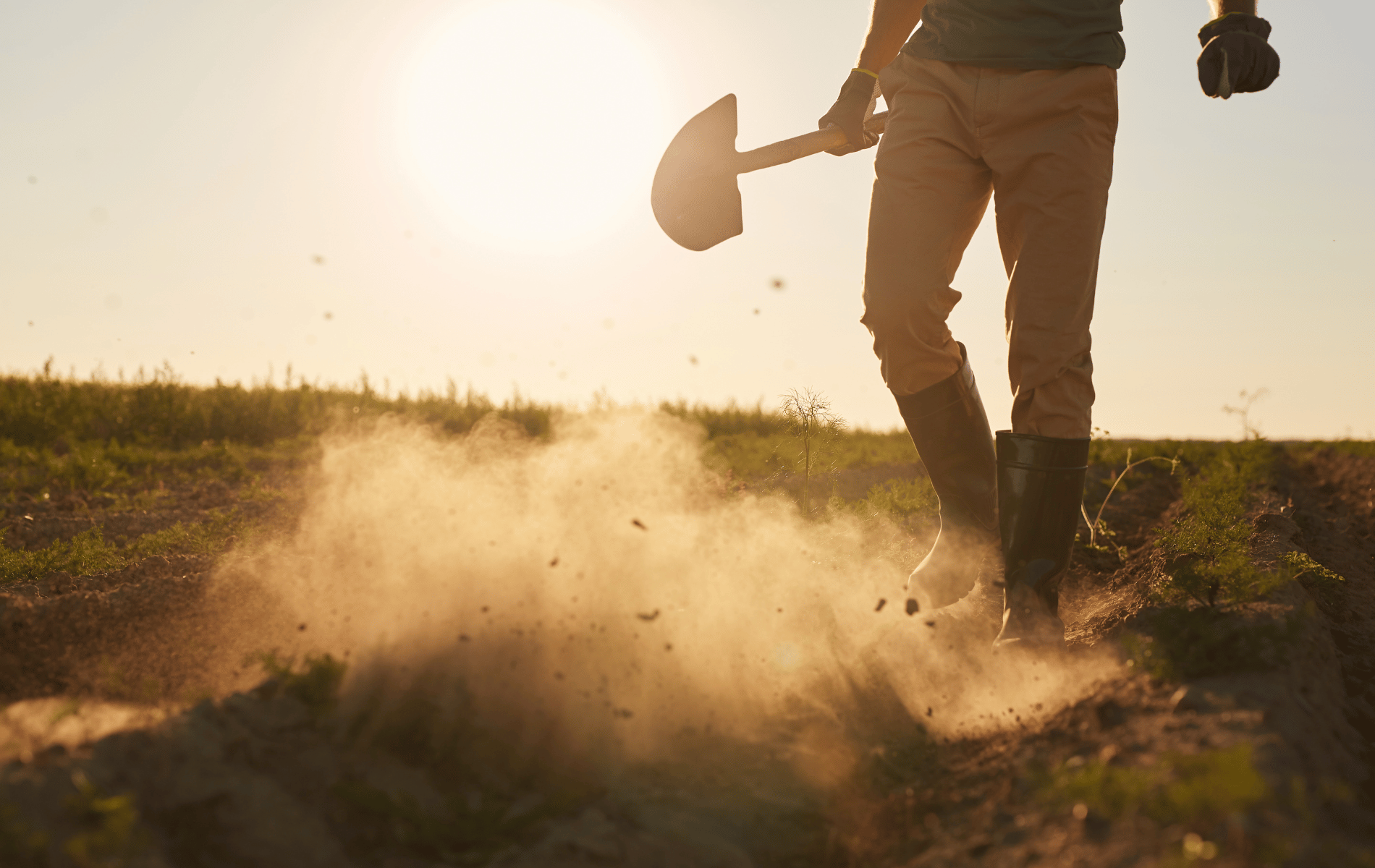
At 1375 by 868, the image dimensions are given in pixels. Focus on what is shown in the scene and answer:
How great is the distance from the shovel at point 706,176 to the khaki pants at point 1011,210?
2.21 feet

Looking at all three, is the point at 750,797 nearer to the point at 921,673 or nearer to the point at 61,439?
the point at 921,673

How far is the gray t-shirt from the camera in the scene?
87.8 inches

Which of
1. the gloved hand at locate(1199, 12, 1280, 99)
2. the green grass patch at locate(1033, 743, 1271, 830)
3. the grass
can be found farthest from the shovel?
the grass

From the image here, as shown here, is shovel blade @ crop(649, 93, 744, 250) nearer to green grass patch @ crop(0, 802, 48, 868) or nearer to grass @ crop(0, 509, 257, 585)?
grass @ crop(0, 509, 257, 585)

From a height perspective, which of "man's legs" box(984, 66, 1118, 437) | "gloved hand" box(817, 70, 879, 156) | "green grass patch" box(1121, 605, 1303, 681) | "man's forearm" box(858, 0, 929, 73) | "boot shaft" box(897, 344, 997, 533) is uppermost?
"man's forearm" box(858, 0, 929, 73)

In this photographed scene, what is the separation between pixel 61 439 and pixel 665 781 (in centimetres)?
715

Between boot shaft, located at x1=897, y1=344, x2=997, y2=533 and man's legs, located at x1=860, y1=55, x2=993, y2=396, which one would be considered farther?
boot shaft, located at x1=897, y1=344, x2=997, y2=533

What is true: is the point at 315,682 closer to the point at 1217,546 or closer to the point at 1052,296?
the point at 1052,296

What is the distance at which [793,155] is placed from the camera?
2.98 meters

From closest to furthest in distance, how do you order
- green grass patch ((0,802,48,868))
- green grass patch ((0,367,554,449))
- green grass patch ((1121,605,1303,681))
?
green grass patch ((0,802,48,868))
green grass patch ((1121,605,1303,681))
green grass patch ((0,367,554,449))

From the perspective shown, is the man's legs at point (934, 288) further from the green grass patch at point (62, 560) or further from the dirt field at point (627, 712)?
the green grass patch at point (62, 560)

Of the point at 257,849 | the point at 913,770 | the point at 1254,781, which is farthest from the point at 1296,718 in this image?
the point at 257,849

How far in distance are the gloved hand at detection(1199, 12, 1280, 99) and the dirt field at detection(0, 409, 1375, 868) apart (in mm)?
1372

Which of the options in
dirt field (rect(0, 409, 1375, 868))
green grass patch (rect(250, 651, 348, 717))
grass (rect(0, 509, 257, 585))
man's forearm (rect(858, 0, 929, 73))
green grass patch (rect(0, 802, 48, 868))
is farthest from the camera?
→ grass (rect(0, 509, 257, 585))
